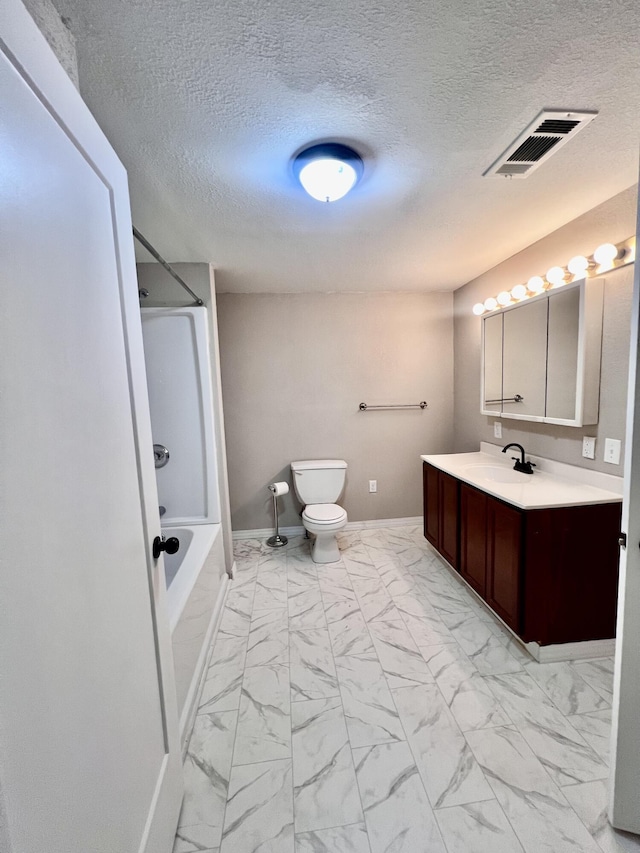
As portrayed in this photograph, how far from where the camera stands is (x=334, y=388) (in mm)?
3213

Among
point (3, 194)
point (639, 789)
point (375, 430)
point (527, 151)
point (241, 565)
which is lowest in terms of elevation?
point (241, 565)

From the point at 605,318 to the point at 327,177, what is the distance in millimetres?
1564

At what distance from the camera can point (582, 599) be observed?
1717 mm

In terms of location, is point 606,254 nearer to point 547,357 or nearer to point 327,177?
point 547,357

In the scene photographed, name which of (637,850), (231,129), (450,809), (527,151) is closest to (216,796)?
(450,809)

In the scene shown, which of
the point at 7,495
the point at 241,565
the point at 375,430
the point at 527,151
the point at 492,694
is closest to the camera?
the point at 7,495

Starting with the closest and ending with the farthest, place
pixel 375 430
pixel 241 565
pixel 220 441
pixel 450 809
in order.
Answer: pixel 450 809, pixel 220 441, pixel 241 565, pixel 375 430

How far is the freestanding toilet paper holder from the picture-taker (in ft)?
9.77

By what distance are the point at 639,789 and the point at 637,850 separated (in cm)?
Answer: 19

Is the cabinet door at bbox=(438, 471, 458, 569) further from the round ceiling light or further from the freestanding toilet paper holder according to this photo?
the round ceiling light

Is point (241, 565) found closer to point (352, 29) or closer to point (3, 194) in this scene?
point (3, 194)

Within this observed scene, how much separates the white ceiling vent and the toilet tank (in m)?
2.19

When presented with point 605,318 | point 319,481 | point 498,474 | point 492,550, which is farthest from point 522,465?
point 319,481

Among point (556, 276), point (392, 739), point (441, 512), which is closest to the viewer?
point (392, 739)
